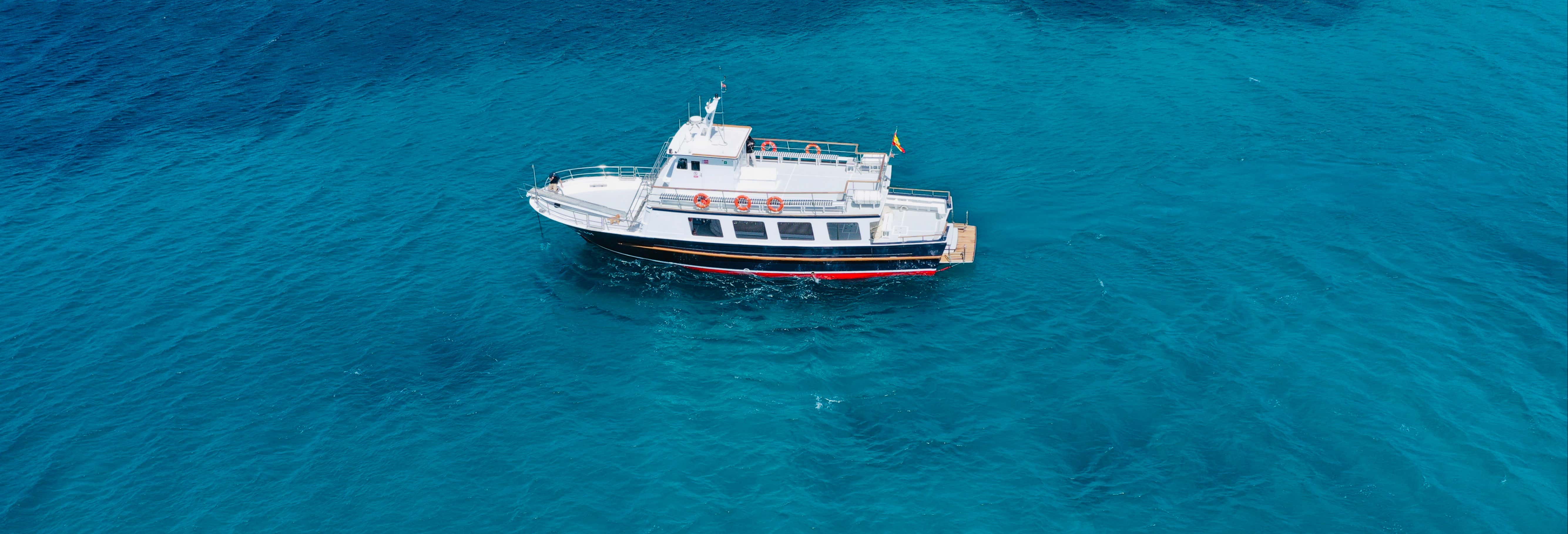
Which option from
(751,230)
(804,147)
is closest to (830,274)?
(751,230)

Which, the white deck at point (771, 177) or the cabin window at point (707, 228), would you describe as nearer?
the cabin window at point (707, 228)

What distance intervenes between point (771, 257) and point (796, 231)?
254 cm

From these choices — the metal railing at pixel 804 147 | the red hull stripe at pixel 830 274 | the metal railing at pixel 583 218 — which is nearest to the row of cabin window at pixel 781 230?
the red hull stripe at pixel 830 274

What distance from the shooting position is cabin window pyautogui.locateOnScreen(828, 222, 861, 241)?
67062 mm

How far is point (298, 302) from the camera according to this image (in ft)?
218

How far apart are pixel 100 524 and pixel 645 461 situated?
91.6 ft

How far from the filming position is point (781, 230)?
6781 cm

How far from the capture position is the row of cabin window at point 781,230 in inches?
2650

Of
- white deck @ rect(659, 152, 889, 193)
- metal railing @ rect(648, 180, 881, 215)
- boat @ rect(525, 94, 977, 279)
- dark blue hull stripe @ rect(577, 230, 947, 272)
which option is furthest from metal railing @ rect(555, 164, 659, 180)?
dark blue hull stripe @ rect(577, 230, 947, 272)

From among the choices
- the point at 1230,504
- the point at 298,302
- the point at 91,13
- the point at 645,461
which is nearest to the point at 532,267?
the point at 298,302

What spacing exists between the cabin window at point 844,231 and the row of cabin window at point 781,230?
20 mm

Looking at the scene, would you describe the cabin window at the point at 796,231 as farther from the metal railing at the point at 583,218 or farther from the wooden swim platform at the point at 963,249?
the metal railing at the point at 583,218

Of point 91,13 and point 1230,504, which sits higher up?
point 91,13

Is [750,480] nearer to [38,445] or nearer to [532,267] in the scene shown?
[532,267]
